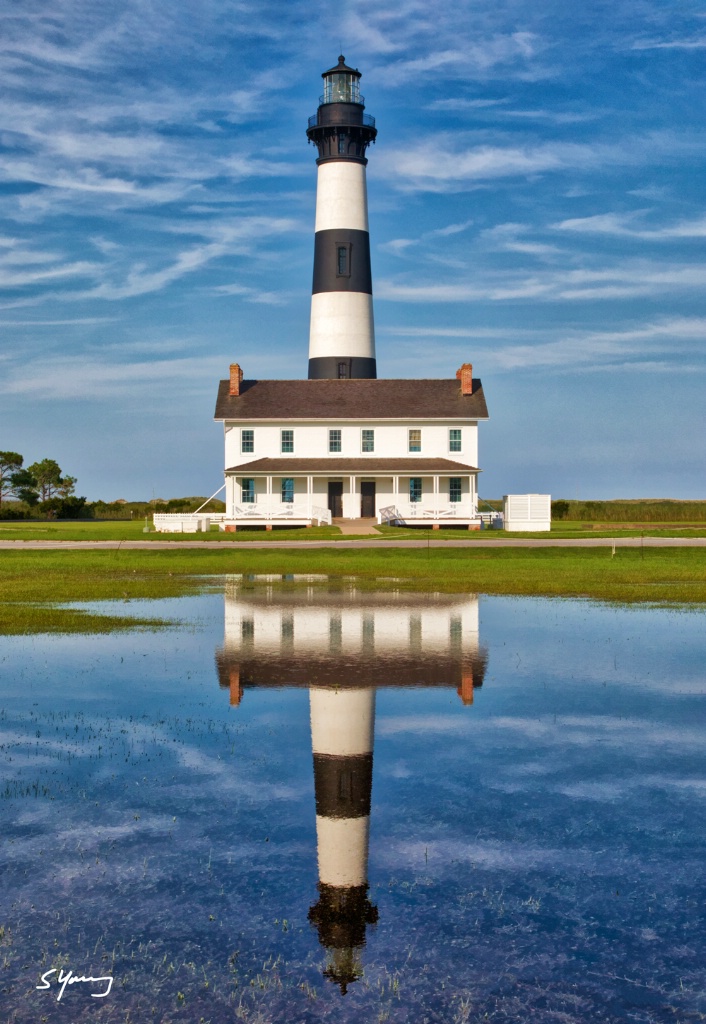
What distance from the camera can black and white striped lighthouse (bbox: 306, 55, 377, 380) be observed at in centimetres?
5841

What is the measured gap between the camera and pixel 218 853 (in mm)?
6930

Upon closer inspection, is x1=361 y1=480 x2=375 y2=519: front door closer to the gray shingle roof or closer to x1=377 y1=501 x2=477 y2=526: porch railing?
x1=377 y1=501 x2=477 y2=526: porch railing

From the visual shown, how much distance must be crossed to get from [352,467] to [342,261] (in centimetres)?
1201

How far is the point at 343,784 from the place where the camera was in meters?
8.48

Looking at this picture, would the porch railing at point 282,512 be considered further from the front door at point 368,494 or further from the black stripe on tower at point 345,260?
the black stripe on tower at point 345,260

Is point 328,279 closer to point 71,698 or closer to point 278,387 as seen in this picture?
point 278,387

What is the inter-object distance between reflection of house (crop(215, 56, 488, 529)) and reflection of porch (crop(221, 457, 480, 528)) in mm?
60

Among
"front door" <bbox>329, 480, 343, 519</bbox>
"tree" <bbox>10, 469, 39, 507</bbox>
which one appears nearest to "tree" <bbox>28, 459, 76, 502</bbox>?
"tree" <bbox>10, 469, 39, 507</bbox>

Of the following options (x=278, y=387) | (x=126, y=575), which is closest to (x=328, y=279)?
(x=278, y=387)

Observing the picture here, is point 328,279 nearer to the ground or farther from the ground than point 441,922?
farther from the ground

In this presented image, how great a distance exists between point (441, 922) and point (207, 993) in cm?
141

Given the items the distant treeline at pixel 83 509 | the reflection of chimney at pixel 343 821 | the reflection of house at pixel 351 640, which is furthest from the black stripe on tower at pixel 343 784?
the distant treeline at pixel 83 509
